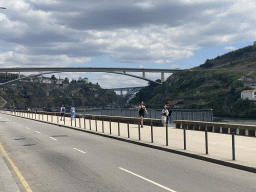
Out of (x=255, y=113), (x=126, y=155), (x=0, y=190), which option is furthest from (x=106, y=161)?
(x=255, y=113)

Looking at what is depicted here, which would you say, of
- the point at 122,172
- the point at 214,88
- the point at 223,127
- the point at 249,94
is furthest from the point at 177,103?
the point at 122,172

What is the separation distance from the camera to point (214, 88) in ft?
440

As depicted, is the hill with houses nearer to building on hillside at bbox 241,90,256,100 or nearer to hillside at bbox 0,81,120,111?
hillside at bbox 0,81,120,111

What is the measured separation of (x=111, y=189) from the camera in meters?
7.16

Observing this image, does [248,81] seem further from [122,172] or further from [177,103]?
[122,172]

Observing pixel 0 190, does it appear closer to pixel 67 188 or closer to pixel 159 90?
pixel 67 188

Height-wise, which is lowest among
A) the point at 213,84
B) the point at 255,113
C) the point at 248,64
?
the point at 255,113

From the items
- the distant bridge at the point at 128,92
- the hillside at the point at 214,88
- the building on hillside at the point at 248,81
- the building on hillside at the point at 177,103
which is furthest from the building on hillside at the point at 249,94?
the distant bridge at the point at 128,92

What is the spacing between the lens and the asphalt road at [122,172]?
742cm

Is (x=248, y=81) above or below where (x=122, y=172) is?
above

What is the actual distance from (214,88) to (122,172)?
429 ft

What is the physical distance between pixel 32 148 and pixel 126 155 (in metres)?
4.85

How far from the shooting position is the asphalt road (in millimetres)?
7422

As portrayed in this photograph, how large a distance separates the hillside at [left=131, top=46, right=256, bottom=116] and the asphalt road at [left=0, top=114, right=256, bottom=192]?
94.6 meters
